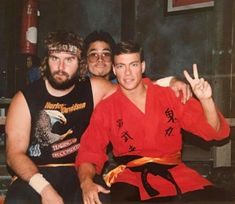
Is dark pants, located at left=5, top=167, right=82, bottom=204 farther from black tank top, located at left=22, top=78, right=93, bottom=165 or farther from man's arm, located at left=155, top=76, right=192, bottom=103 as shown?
man's arm, located at left=155, top=76, right=192, bottom=103

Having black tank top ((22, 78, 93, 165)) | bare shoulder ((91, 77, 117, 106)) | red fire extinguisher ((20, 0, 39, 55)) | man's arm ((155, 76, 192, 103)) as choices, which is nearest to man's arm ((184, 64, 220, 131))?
man's arm ((155, 76, 192, 103))

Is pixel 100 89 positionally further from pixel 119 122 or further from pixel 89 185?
pixel 89 185

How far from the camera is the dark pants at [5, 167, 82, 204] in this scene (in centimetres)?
206

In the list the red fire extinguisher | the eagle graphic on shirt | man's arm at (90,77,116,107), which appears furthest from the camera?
the red fire extinguisher

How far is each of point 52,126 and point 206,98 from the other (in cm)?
93

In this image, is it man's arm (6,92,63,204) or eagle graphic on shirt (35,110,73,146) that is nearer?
man's arm (6,92,63,204)

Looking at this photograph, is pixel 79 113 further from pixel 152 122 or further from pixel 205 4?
pixel 205 4

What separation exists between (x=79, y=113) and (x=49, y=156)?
316mm

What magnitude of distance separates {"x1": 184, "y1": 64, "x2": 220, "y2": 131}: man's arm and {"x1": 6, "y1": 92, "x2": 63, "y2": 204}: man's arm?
3.00ft

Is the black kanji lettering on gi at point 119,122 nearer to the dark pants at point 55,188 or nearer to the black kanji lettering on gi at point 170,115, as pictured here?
the black kanji lettering on gi at point 170,115

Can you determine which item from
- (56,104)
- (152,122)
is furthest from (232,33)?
(56,104)

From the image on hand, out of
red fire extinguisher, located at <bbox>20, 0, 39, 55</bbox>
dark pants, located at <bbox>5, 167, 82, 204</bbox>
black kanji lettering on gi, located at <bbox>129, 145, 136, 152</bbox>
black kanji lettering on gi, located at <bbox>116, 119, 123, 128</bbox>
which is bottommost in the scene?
dark pants, located at <bbox>5, 167, 82, 204</bbox>

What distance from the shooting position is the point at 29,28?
4020mm

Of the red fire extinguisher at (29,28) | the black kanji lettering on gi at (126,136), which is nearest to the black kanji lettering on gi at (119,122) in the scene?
the black kanji lettering on gi at (126,136)
